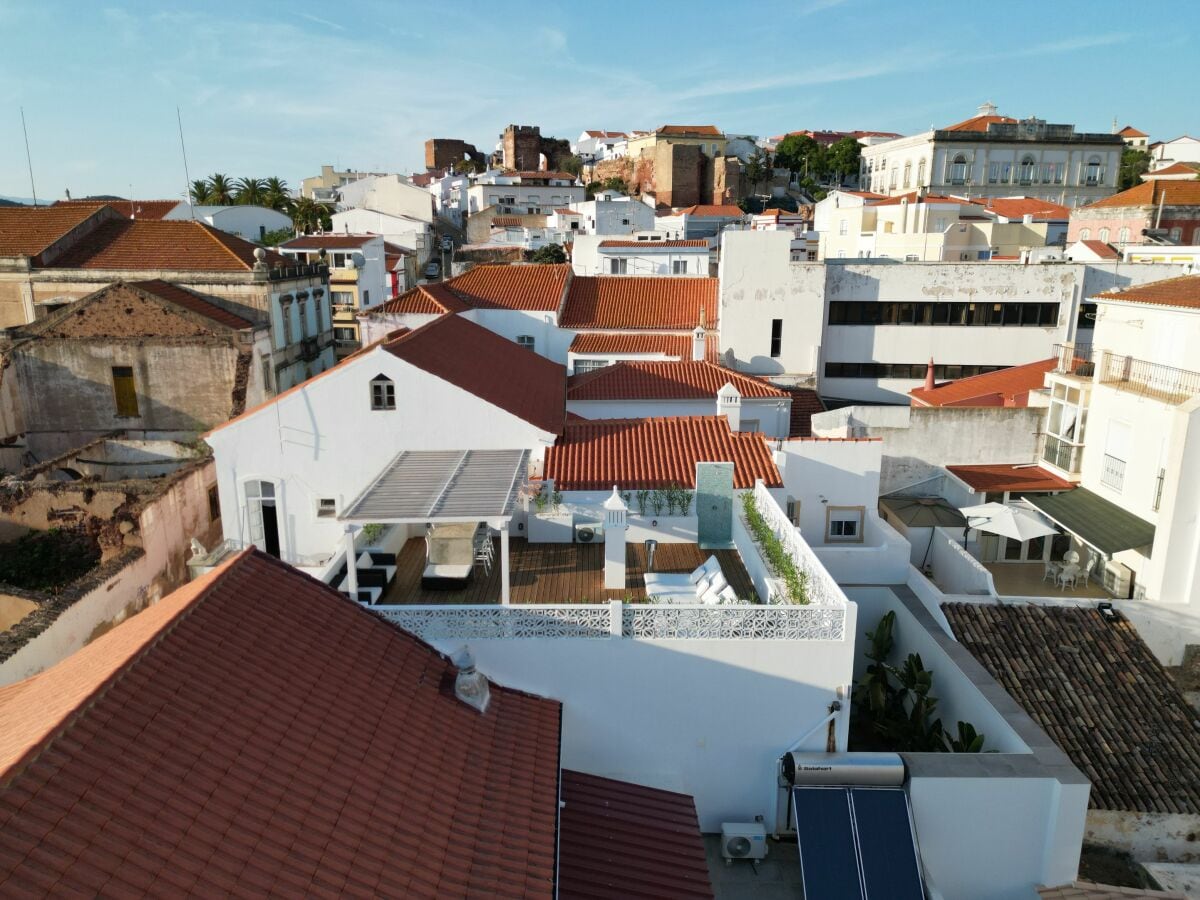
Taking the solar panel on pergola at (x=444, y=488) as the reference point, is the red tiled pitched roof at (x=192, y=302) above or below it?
above

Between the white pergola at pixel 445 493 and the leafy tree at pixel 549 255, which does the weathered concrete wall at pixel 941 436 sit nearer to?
the white pergola at pixel 445 493

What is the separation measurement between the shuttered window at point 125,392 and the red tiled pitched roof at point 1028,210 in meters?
54.9

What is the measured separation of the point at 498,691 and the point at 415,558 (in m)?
5.40

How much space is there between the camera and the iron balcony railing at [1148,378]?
17.5 m

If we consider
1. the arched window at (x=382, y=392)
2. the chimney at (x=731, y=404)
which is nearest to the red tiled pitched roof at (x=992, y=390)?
the chimney at (x=731, y=404)

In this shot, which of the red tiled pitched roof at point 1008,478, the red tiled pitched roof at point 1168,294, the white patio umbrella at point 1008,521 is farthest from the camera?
the red tiled pitched roof at point 1008,478

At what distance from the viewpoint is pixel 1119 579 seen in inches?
703

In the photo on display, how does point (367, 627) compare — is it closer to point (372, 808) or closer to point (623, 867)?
point (372, 808)

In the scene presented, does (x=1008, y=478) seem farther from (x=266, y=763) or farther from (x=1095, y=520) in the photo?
(x=266, y=763)

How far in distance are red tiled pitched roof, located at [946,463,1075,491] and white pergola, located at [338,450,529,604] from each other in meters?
12.8

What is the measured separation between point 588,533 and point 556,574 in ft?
5.77

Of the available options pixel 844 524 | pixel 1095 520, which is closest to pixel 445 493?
pixel 844 524

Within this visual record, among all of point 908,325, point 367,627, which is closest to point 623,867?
point 367,627

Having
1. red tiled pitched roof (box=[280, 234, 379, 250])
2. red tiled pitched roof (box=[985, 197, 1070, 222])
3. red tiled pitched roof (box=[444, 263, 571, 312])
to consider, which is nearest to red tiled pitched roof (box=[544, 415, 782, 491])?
red tiled pitched roof (box=[444, 263, 571, 312])
